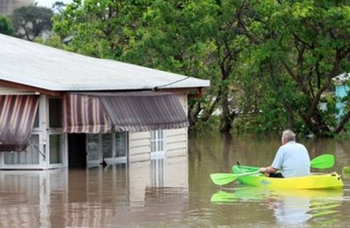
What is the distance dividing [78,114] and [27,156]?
6.00 feet

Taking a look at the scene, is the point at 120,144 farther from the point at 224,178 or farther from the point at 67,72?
the point at 224,178

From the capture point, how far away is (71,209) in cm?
2155

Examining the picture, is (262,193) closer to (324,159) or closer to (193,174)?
(324,159)

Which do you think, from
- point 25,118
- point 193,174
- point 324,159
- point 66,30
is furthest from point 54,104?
point 66,30

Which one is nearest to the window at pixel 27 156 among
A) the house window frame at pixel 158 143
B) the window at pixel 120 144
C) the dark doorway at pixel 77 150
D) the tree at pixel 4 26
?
the dark doorway at pixel 77 150

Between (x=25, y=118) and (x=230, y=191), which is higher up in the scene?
(x=25, y=118)

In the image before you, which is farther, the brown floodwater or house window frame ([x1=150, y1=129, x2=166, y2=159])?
house window frame ([x1=150, y1=129, x2=166, y2=159])

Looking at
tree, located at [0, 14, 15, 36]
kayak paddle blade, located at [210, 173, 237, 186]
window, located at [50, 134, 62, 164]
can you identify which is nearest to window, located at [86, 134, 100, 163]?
window, located at [50, 134, 62, 164]

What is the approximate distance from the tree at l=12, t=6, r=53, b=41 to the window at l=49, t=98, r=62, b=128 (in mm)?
81525

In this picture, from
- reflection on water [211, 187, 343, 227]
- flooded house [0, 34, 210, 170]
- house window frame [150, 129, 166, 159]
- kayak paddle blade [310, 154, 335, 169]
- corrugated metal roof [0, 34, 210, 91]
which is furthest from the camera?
house window frame [150, 129, 166, 159]

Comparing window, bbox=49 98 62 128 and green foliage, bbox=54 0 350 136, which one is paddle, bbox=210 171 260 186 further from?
green foliage, bbox=54 0 350 136

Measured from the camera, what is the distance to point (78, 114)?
3122cm

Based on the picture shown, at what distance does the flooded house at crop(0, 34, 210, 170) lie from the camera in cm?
3055

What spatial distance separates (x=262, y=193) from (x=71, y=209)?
4.30 metres
